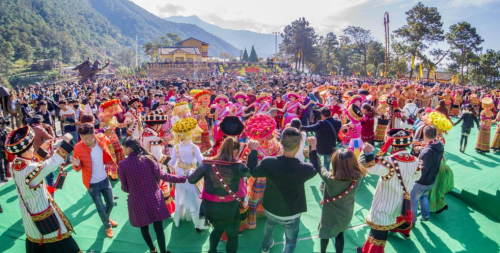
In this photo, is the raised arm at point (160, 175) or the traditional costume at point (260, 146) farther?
the traditional costume at point (260, 146)

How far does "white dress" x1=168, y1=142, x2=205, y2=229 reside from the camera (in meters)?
3.93

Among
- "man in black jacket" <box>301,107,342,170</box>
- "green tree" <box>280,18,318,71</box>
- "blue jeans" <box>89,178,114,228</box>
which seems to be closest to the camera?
"blue jeans" <box>89,178,114,228</box>

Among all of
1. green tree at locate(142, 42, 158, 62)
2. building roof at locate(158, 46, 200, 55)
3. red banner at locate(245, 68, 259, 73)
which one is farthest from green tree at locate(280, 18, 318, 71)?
green tree at locate(142, 42, 158, 62)

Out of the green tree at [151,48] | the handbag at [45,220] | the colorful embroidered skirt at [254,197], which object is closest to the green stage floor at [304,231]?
the colorful embroidered skirt at [254,197]

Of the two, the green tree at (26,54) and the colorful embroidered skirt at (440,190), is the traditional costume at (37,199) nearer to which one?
the colorful embroidered skirt at (440,190)

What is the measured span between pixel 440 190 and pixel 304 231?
232 cm

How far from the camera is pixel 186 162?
3.93m

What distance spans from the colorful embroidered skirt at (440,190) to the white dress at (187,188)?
365 centimetres

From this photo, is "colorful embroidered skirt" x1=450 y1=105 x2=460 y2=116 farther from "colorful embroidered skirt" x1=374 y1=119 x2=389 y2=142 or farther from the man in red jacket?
the man in red jacket

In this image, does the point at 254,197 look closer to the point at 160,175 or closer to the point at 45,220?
the point at 160,175

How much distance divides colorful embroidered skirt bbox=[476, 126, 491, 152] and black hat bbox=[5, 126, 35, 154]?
9.84 metres

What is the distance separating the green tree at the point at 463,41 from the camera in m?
34.5

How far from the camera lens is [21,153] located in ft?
9.09

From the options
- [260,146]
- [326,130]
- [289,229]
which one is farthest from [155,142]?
[326,130]
